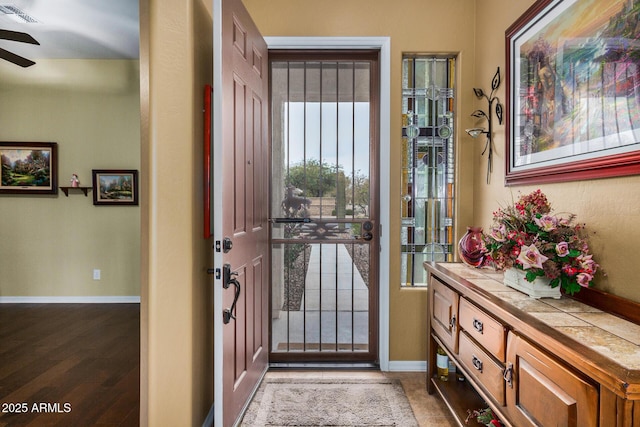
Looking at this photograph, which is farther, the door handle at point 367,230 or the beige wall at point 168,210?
the door handle at point 367,230

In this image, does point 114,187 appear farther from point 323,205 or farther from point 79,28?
point 323,205

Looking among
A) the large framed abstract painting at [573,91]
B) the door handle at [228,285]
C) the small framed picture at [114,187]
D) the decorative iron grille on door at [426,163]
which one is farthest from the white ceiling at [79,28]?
the large framed abstract painting at [573,91]

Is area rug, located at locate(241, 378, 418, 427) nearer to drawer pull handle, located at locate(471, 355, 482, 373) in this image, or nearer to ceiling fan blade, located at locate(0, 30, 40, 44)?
drawer pull handle, located at locate(471, 355, 482, 373)

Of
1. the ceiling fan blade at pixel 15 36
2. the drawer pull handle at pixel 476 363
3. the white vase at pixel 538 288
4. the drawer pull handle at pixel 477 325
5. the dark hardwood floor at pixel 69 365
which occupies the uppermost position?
the ceiling fan blade at pixel 15 36

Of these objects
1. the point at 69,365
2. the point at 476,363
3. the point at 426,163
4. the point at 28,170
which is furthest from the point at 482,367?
the point at 28,170

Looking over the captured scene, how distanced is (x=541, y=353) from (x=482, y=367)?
47 cm

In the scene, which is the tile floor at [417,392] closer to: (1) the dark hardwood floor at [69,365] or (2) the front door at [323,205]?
(2) the front door at [323,205]

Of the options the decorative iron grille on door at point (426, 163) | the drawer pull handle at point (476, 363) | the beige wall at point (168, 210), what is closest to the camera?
the drawer pull handle at point (476, 363)

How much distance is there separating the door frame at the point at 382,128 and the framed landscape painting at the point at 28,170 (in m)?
3.37

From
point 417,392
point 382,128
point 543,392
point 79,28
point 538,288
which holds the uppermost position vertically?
point 79,28

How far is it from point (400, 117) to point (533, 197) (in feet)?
4.09

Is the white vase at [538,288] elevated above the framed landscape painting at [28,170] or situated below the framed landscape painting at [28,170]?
below

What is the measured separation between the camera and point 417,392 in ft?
8.00

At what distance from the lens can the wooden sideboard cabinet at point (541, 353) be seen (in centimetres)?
91
